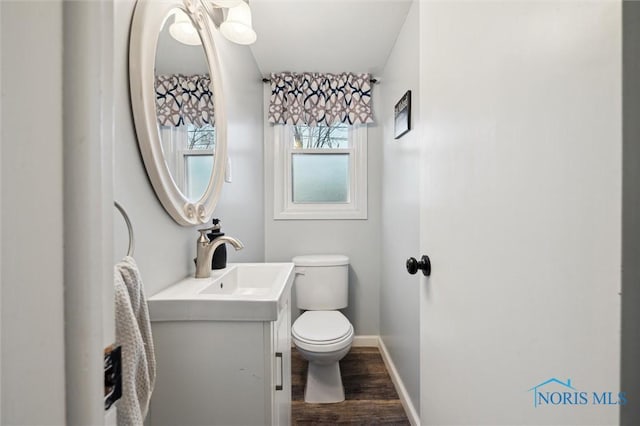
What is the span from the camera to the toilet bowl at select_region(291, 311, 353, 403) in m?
1.59

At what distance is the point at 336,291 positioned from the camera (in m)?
2.16

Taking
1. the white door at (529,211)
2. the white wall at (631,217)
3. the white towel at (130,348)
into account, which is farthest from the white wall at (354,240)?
the white wall at (631,217)

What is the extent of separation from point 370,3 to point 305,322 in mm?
1883

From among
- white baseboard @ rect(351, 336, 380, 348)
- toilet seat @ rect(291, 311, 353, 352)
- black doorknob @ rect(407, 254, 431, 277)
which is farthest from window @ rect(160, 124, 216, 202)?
white baseboard @ rect(351, 336, 380, 348)

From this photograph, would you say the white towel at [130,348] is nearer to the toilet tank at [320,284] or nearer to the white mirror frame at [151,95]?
the white mirror frame at [151,95]

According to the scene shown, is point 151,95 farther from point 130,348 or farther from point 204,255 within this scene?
point 130,348

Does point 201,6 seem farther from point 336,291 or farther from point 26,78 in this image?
point 336,291

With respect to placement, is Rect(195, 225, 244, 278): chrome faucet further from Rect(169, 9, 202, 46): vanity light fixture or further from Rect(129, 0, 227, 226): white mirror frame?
Rect(169, 9, 202, 46): vanity light fixture

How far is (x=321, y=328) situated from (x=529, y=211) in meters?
1.48

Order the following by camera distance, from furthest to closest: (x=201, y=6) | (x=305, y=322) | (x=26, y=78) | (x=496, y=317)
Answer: (x=305, y=322) < (x=201, y=6) < (x=496, y=317) < (x=26, y=78)

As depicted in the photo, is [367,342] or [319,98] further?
[367,342]

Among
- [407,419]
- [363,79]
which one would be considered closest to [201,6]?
[363,79]

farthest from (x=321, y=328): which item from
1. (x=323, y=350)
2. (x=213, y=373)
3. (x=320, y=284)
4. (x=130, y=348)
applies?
(x=130, y=348)

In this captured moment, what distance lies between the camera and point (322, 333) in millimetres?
1660
